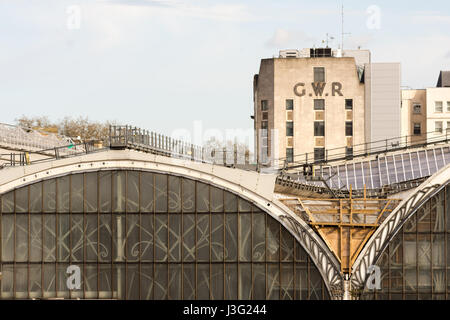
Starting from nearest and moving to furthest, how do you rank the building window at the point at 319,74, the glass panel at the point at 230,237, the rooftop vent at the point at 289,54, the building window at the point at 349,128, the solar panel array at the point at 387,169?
the glass panel at the point at 230,237, the solar panel array at the point at 387,169, the building window at the point at 319,74, the building window at the point at 349,128, the rooftop vent at the point at 289,54

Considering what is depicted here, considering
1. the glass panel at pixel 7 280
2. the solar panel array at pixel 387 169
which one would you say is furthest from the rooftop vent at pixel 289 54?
the glass panel at pixel 7 280

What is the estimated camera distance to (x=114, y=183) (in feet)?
157

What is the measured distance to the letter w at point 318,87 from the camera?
361 feet

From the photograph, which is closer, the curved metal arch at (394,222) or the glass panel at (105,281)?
the curved metal arch at (394,222)

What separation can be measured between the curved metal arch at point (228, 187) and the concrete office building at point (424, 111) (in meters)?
73.3

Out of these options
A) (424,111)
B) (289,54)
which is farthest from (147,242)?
(424,111)

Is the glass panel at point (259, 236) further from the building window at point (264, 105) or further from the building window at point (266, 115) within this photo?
the building window at point (264, 105)

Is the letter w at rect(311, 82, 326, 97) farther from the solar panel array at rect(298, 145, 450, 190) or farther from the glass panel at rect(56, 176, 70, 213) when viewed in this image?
the glass panel at rect(56, 176, 70, 213)

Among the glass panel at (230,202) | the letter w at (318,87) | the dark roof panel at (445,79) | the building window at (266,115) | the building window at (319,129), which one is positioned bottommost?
the glass panel at (230,202)

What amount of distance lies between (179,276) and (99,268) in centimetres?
444

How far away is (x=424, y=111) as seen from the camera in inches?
4710

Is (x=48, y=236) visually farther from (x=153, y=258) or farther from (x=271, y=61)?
(x=271, y=61)
